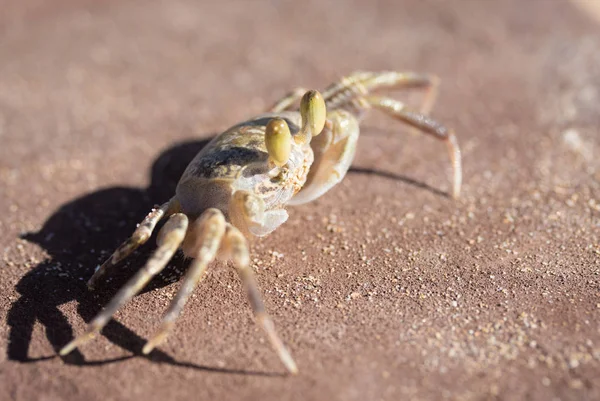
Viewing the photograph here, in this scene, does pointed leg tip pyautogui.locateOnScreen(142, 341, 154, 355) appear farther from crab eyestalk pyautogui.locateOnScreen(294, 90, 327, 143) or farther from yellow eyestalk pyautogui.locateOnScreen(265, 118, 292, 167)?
crab eyestalk pyautogui.locateOnScreen(294, 90, 327, 143)

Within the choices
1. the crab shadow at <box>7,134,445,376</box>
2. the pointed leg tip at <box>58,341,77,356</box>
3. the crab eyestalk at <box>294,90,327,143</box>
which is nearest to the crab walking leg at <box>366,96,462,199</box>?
the crab shadow at <box>7,134,445,376</box>

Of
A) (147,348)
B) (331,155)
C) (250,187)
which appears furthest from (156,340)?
(331,155)

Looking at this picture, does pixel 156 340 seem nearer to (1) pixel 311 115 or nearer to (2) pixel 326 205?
(1) pixel 311 115

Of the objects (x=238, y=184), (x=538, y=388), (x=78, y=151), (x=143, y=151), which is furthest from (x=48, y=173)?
(x=538, y=388)

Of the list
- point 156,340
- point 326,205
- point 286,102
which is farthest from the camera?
point 286,102

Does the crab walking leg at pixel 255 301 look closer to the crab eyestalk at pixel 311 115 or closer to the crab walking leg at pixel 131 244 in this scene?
the crab walking leg at pixel 131 244

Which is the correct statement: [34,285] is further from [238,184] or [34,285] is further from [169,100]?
[169,100]
